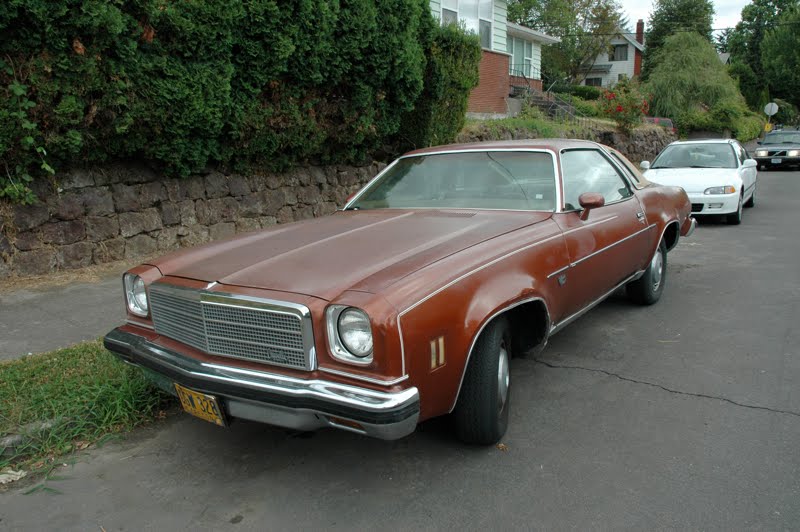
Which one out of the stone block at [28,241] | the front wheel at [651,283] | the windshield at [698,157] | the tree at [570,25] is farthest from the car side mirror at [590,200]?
the tree at [570,25]

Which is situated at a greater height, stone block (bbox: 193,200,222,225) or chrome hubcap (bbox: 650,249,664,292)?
stone block (bbox: 193,200,222,225)

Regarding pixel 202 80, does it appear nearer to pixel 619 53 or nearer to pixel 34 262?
pixel 34 262

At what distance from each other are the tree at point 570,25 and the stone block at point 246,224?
4431cm

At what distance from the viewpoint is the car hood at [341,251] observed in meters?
2.84

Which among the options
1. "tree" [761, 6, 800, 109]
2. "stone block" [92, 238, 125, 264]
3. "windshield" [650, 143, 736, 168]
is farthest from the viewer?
"tree" [761, 6, 800, 109]

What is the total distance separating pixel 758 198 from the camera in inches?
576

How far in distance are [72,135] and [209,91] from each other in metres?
→ 1.58

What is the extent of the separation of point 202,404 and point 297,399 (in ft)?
1.90

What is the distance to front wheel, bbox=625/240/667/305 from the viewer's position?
5.63 meters

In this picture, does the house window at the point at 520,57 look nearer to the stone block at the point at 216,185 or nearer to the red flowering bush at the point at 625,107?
the red flowering bush at the point at 625,107

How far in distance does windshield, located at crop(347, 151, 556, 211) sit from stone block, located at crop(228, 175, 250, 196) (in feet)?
14.0

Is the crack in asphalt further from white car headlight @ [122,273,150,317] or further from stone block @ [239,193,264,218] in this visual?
stone block @ [239,193,264,218]

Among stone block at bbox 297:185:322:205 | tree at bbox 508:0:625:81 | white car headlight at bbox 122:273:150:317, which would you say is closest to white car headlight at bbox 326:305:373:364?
white car headlight at bbox 122:273:150:317

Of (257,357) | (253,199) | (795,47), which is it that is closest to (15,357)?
(257,357)
